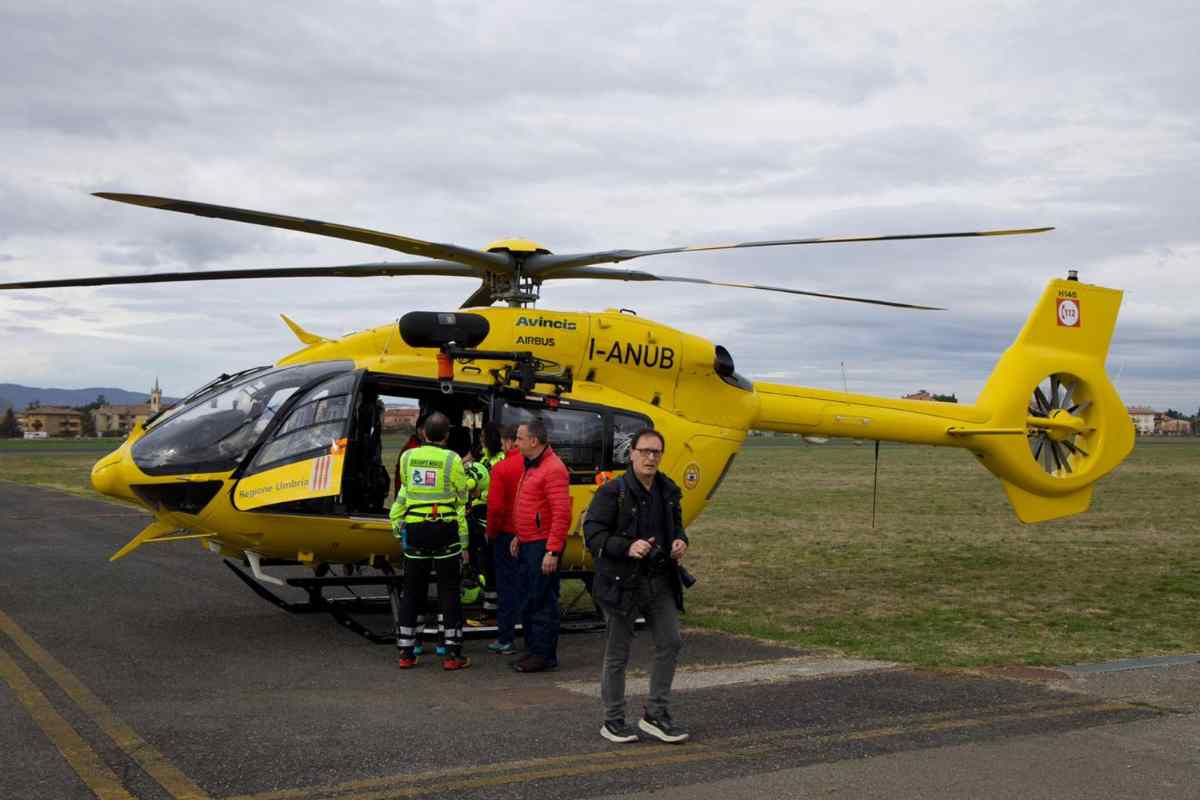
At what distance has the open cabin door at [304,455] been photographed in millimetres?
8945

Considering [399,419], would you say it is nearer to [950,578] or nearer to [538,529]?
[538,529]

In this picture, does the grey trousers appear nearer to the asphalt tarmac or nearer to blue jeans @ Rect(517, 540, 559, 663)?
the asphalt tarmac

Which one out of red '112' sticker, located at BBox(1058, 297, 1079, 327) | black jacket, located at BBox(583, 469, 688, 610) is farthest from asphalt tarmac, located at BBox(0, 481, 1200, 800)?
A: red '112' sticker, located at BBox(1058, 297, 1079, 327)

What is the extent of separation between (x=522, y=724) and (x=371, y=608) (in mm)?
4977

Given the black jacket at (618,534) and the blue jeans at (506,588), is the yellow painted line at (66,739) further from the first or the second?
the blue jeans at (506,588)

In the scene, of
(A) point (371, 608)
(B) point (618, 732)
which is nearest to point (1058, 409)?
(A) point (371, 608)

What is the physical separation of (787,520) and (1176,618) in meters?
11.1

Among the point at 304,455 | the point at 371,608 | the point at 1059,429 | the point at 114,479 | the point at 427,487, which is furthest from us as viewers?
the point at 1059,429

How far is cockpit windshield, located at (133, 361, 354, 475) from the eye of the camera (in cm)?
896

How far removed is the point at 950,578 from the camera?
539 inches

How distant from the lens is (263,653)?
8656mm

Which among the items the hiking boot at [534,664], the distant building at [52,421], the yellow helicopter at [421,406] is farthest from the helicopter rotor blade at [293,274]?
the distant building at [52,421]

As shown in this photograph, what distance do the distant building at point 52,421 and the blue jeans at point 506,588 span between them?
161 meters

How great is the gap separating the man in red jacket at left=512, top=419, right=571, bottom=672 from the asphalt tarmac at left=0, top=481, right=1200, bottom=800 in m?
0.27
